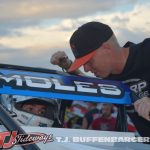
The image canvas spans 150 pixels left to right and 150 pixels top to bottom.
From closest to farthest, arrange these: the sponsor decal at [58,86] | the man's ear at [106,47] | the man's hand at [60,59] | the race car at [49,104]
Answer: the race car at [49,104] < the sponsor decal at [58,86] < the man's ear at [106,47] < the man's hand at [60,59]

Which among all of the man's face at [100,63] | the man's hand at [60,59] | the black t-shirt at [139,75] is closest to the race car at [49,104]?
the black t-shirt at [139,75]

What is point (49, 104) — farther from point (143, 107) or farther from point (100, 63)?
point (143, 107)

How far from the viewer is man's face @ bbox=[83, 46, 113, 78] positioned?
3.07 m

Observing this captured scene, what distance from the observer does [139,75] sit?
321 centimetres

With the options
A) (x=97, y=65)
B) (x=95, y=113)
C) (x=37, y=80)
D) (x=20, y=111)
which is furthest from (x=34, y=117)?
(x=95, y=113)

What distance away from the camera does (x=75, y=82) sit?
8.98 ft

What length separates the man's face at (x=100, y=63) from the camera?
121 inches

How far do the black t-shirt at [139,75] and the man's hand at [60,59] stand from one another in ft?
1.68

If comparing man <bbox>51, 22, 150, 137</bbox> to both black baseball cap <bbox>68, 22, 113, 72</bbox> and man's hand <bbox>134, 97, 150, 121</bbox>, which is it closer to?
black baseball cap <bbox>68, 22, 113, 72</bbox>

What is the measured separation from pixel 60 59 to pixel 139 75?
73 cm

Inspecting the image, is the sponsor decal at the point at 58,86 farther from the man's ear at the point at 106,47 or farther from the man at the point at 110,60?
the man's ear at the point at 106,47

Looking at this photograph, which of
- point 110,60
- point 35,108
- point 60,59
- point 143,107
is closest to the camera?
point 143,107

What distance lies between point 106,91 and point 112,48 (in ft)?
1.51

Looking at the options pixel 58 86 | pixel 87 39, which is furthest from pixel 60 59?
pixel 58 86
